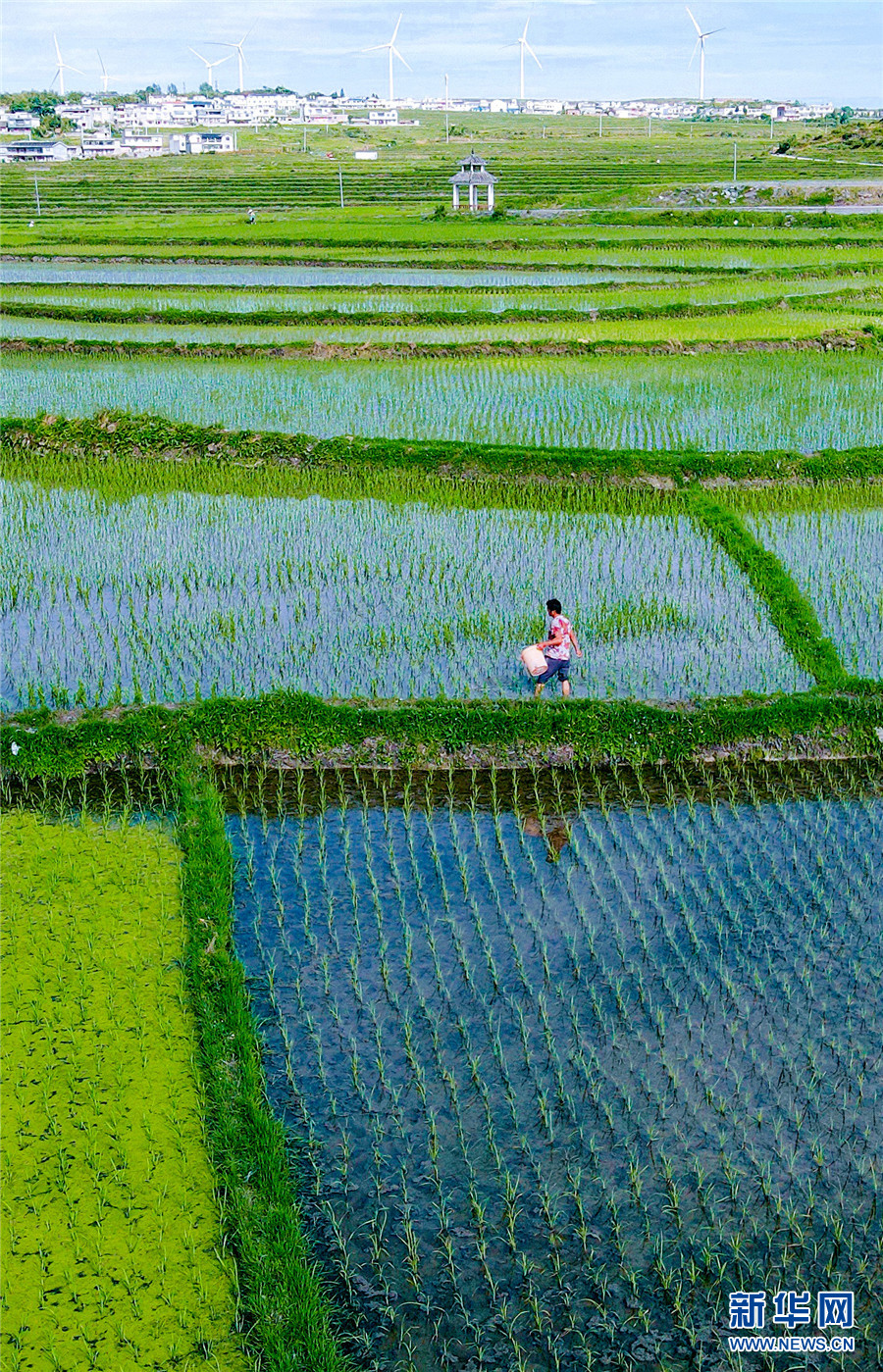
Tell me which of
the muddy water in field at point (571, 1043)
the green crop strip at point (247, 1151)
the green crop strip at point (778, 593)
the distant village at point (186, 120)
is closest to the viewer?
the green crop strip at point (247, 1151)

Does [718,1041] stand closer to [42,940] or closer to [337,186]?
[42,940]

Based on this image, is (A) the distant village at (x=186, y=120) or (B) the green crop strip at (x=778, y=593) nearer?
(B) the green crop strip at (x=778, y=593)

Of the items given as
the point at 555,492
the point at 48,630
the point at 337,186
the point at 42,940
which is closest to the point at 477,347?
the point at 555,492

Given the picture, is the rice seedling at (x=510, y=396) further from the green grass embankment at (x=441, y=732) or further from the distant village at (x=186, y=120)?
the distant village at (x=186, y=120)

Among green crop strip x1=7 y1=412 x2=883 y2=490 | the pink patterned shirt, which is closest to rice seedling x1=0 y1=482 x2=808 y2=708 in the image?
the pink patterned shirt

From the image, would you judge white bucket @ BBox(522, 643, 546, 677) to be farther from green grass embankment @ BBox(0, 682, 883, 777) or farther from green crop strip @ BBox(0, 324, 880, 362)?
green crop strip @ BBox(0, 324, 880, 362)

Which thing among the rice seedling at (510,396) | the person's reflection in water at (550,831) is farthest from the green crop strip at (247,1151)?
the rice seedling at (510,396)
